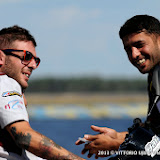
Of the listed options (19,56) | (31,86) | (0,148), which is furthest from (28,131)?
(31,86)

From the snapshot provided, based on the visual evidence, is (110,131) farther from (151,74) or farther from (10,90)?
(10,90)

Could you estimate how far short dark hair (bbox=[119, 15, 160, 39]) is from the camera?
369 centimetres

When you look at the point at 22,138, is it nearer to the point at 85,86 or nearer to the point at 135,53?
the point at 135,53

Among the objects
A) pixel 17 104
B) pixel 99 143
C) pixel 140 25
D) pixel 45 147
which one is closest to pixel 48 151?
pixel 45 147

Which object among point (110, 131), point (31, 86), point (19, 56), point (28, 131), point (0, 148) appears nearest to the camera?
point (28, 131)

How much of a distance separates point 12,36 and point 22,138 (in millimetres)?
1004

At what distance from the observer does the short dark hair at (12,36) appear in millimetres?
3246

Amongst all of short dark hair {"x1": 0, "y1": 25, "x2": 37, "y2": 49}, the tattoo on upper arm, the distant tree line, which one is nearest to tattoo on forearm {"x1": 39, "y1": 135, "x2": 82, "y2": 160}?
the tattoo on upper arm

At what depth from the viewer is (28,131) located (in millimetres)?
2754

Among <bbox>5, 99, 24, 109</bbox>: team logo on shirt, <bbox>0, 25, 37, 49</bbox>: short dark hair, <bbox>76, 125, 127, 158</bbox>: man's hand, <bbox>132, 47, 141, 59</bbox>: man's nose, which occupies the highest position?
<bbox>0, 25, 37, 49</bbox>: short dark hair

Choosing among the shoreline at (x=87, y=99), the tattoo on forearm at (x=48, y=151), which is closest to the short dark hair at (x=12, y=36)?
the tattoo on forearm at (x=48, y=151)

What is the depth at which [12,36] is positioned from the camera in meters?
3.25

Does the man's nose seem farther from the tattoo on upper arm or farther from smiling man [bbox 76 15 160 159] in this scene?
the tattoo on upper arm

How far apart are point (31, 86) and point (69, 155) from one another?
186ft
